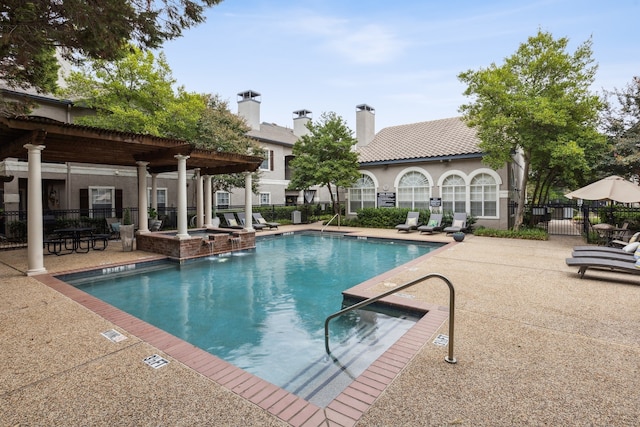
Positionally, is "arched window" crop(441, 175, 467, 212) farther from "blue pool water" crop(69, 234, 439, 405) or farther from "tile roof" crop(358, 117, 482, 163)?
"blue pool water" crop(69, 234, 439, 405)

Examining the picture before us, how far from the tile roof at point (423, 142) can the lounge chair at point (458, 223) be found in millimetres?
3426

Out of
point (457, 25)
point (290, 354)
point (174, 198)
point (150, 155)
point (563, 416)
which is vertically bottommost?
point (290, 354)

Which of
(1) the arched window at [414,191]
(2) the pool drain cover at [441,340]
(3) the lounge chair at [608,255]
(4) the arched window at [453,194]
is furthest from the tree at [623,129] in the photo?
(2) the pool drain cover at [441,340]

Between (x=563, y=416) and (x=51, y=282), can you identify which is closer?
(x=563, y=416)

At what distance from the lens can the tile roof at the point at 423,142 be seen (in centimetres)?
1959

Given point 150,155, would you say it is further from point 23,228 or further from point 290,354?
point 290,354

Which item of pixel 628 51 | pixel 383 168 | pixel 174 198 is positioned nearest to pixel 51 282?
pixel 174 198

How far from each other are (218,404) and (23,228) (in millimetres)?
16572

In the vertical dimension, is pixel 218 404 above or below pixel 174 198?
below

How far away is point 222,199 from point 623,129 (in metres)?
23.9

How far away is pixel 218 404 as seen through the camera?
121 inches

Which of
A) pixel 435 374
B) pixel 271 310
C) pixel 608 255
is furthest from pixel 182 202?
pixel 608 255

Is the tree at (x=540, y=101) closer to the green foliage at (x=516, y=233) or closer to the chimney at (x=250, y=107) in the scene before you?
the green foliage at (x=516, y=233)

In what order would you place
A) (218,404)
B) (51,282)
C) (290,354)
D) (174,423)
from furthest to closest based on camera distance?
(51,282) < (290,354) < (218,404) < (174,423)
